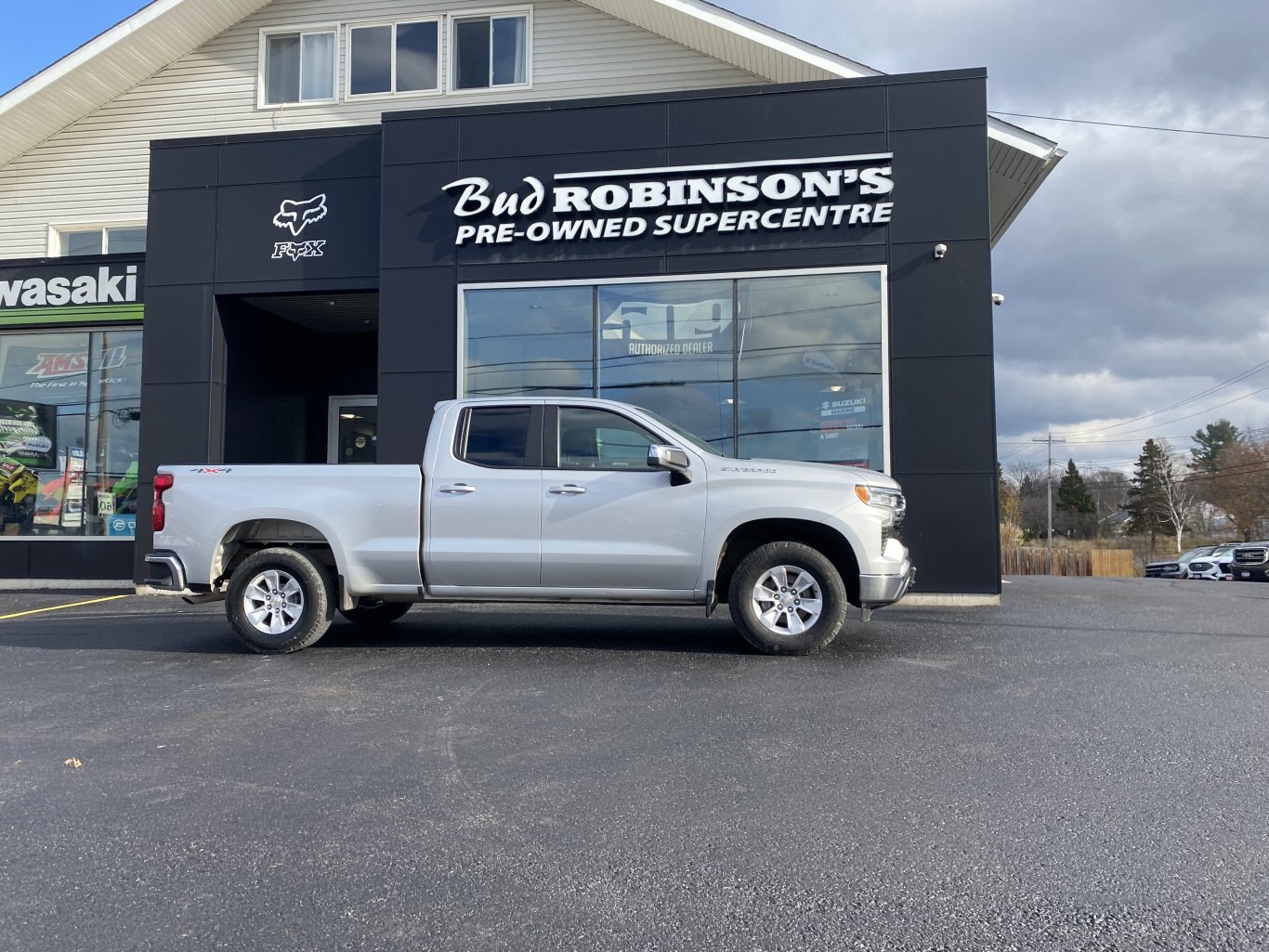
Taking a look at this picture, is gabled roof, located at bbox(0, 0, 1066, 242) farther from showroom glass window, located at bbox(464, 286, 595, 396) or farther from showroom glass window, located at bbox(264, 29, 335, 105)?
showroom glass window, located at bbox(464, 286, 595, 396)

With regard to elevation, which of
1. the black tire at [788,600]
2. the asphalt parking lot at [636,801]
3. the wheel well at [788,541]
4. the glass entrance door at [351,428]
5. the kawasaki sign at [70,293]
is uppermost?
the kawasaki sign at [70,293]

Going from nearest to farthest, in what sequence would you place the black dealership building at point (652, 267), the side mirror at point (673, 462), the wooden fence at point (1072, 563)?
the side mirror at point (673, 462), the black dealership building at point (652, 267), the wooden fence at point (1072, 563)

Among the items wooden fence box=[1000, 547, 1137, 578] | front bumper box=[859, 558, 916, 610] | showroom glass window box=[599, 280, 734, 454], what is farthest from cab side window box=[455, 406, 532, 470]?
A: wooden fence box=[1000, 547, 1137, 578]

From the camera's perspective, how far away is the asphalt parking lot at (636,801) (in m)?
2.82

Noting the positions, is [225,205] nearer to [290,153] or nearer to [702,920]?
[290,153]

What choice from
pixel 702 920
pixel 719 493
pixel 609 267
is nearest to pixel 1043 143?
pixel 609 267

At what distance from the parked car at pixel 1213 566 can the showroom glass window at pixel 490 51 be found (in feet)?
101

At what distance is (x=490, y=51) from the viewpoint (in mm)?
15438

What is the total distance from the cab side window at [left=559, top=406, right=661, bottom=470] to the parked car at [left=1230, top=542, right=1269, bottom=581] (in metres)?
32.0

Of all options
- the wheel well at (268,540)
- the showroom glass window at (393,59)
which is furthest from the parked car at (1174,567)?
the wheel well at (268,540)

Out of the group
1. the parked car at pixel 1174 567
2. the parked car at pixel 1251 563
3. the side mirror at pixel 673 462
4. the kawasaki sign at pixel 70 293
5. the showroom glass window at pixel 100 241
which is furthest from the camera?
the parked car at pixel 1174 567

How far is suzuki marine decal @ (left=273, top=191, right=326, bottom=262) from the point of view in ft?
41.7

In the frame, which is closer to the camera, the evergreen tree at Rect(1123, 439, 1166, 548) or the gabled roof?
the gabled roof

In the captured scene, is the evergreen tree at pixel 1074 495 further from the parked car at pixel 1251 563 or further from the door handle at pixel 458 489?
the door handle at pixel 458 489
